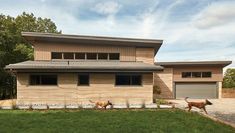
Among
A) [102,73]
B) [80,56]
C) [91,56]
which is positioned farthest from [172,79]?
[102,73]

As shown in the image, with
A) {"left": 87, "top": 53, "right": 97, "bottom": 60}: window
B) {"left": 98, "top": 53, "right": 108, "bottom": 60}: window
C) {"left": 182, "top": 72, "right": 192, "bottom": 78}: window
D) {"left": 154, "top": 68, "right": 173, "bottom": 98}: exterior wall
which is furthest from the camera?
{"left": 182, "top": 72, "right": 192, "bottom": 78}: window

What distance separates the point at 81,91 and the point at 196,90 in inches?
696

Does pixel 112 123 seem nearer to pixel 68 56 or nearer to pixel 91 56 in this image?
pixel 91 56

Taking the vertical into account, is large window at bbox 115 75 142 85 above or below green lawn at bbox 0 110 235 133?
above

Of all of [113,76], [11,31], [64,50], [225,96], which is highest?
[11,31]

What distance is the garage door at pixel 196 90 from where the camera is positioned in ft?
114

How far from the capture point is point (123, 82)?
23.1 metres

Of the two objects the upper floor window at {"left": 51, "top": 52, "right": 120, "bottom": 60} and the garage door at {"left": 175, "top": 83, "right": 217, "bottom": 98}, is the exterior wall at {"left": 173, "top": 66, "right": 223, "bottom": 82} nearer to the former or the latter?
the garage door at {"left": 175, "top": 83, "right": 217, "bottom": 98}

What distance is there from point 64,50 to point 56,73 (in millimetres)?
4872

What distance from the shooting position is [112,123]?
12711 millimetres

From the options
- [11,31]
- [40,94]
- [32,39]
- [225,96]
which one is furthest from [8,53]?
[225,96]

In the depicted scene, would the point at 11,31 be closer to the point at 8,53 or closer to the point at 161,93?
the point at 8,53

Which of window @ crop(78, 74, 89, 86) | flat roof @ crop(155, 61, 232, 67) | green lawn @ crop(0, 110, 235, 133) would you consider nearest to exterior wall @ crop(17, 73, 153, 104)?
window @ crop(78, 74, 89, 86)

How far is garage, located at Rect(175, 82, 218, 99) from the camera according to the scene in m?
34.6
